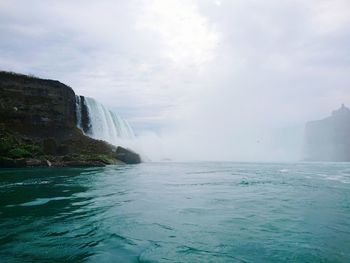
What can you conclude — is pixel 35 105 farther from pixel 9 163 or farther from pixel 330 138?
pixel 330 138

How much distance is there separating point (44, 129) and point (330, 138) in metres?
160

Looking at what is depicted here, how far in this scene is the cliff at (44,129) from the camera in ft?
131

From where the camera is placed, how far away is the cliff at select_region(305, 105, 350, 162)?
541 ft

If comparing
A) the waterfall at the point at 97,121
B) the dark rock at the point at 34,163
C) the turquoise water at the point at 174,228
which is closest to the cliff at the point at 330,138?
the waterfall at the point at 97,121

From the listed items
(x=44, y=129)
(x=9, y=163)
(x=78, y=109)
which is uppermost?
(x=78, y=109)

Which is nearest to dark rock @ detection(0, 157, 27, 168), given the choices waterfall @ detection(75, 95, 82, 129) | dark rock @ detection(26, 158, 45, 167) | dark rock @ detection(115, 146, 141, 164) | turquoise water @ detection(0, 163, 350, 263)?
dark rock @ detection(26, 158, 45, 167)

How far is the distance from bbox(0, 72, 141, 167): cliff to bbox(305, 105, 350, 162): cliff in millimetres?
141517

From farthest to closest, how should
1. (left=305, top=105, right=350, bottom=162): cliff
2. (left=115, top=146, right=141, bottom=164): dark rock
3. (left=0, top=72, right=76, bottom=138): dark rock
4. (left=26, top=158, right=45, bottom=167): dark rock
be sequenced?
(left=305, top=105, right=350, bottom=162): cliff < (left=115, top=146, right=141, bottom=164): dark rock < (left=0, top=72, right=76, bottom=138): dark rock < (left=26, top=158, right=45, bottom=167): dark rock

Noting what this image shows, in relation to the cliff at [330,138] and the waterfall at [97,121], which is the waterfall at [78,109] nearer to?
the waterfall at [97,121]

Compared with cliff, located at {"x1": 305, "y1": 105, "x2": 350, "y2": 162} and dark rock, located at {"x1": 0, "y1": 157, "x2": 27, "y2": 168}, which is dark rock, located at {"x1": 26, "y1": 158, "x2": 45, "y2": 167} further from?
cliff, located at {"x1": 305, "y1": 105, "x2": 350, "y2": 162}

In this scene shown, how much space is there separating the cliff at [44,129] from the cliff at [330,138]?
5572 inches

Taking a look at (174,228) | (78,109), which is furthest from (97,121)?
(174,228)

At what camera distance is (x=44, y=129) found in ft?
158

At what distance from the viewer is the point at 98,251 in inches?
258
